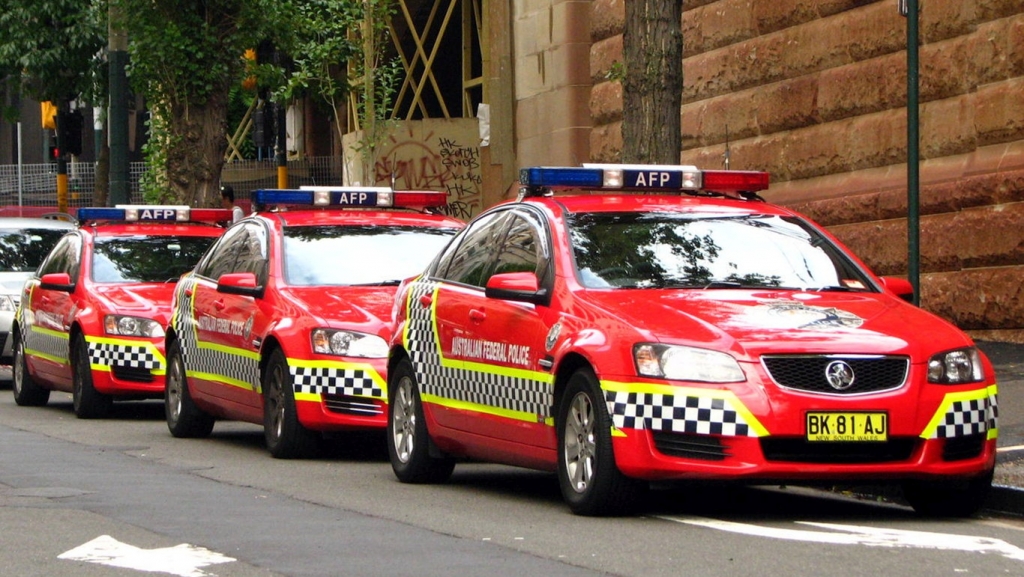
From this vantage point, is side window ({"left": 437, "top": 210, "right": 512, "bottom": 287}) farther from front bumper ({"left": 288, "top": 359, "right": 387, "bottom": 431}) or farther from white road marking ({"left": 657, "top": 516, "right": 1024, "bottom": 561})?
white road marking ({"left": 657, "top": 516, "right": 1024, "bottom": 561})

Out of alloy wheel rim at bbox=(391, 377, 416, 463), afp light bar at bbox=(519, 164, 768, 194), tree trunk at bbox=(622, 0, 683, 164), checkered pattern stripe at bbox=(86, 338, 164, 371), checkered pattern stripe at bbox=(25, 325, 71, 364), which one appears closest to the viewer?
afp light bar at bbox=(519, 164, 768, 194)

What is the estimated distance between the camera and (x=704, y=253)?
30.1 feet

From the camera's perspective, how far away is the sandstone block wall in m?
15.3

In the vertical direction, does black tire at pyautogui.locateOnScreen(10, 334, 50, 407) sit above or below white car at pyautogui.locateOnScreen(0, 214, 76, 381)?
below

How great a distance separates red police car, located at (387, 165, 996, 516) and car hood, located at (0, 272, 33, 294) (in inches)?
406

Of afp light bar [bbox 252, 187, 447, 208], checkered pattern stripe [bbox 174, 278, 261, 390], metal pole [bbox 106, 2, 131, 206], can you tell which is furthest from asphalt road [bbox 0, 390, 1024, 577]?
metal pole [bbox 106, 2, 131, 206]

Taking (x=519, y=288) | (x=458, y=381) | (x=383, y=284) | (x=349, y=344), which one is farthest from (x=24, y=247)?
(x=519, y=288)

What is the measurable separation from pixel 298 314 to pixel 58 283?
4.69 m

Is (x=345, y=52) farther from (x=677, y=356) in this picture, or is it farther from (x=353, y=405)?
(x=677, y=356)

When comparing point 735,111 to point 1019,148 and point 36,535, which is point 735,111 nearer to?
point 1019,148

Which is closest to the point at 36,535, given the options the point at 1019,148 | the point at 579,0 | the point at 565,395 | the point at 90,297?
the point at 565,395

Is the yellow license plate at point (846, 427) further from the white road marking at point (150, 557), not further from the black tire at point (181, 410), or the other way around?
the black tire at point (181, 410)

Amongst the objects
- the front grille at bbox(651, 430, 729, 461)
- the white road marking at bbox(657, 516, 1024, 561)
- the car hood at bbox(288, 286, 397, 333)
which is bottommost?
the white road marking at bbox(657, 516, 1024, 561)

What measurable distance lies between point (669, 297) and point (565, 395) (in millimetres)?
626
